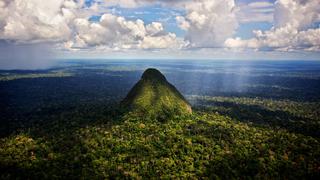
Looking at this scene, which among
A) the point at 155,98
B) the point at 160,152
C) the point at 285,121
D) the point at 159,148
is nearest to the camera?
the point at 160,152

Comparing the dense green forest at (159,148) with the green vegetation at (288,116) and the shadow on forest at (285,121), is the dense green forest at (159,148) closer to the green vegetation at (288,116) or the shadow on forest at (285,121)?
the shadow on forest at (285,121)

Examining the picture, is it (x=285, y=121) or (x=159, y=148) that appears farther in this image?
(x=285, y=121)

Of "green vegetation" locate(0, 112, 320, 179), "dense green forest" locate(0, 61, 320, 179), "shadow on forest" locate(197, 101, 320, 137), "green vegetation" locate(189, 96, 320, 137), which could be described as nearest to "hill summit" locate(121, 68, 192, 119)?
"dense green forest" locate(0, 61, 320, 179)

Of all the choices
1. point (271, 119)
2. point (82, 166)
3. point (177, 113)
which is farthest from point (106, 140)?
point (271, 119)

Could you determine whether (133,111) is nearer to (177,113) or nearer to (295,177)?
(177,113)

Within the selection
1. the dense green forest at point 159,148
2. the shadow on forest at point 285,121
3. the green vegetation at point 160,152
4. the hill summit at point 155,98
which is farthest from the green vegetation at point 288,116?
the hill summit at point 155,98

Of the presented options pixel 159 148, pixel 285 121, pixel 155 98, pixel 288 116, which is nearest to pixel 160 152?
pixel 159 148

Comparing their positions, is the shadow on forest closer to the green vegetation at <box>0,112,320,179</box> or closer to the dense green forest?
the dense green forest

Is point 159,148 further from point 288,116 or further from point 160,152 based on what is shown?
point 288,116

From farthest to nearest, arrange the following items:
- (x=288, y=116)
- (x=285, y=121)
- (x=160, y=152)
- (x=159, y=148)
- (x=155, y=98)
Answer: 1. (x=288, y=116)
2. (x=285, y=121)
3. (x=155, y=98)
4. (x=159, y=148)
5. (x=160, y=152)
